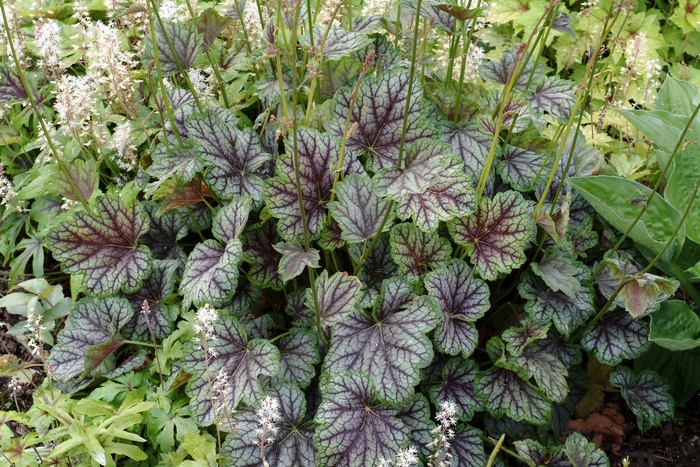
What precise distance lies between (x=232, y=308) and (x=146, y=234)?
0.46m

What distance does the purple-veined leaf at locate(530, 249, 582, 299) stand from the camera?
6.81 ft

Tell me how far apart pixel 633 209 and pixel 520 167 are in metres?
0.40

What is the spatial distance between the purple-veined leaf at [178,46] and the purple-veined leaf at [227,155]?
193mm

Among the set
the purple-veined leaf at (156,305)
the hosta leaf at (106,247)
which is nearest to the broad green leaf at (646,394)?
the purple-veined leaf at (156,305)

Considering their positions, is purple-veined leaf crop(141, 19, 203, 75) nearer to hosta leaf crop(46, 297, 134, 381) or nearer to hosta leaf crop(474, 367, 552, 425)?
hosta leaf crop(46, 297, 134, 381)

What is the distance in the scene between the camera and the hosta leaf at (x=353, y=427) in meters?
1.86

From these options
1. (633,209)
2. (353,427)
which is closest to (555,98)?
(633,209)

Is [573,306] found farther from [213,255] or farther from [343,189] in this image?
[213,255]

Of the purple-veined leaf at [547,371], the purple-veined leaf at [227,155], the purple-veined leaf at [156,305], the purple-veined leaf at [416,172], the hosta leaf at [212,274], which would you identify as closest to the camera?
the purple-veined leaf at [416,172]

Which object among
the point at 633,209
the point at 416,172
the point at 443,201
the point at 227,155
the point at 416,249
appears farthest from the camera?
the point at 633,209

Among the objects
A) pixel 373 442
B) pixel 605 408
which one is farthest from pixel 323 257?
pixel 605 408

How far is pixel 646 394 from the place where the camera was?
7.46ft

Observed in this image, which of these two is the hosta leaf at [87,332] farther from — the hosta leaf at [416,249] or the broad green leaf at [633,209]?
the broad green leaf at [633,209]

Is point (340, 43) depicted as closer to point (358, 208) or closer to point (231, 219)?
point (358, 208)
